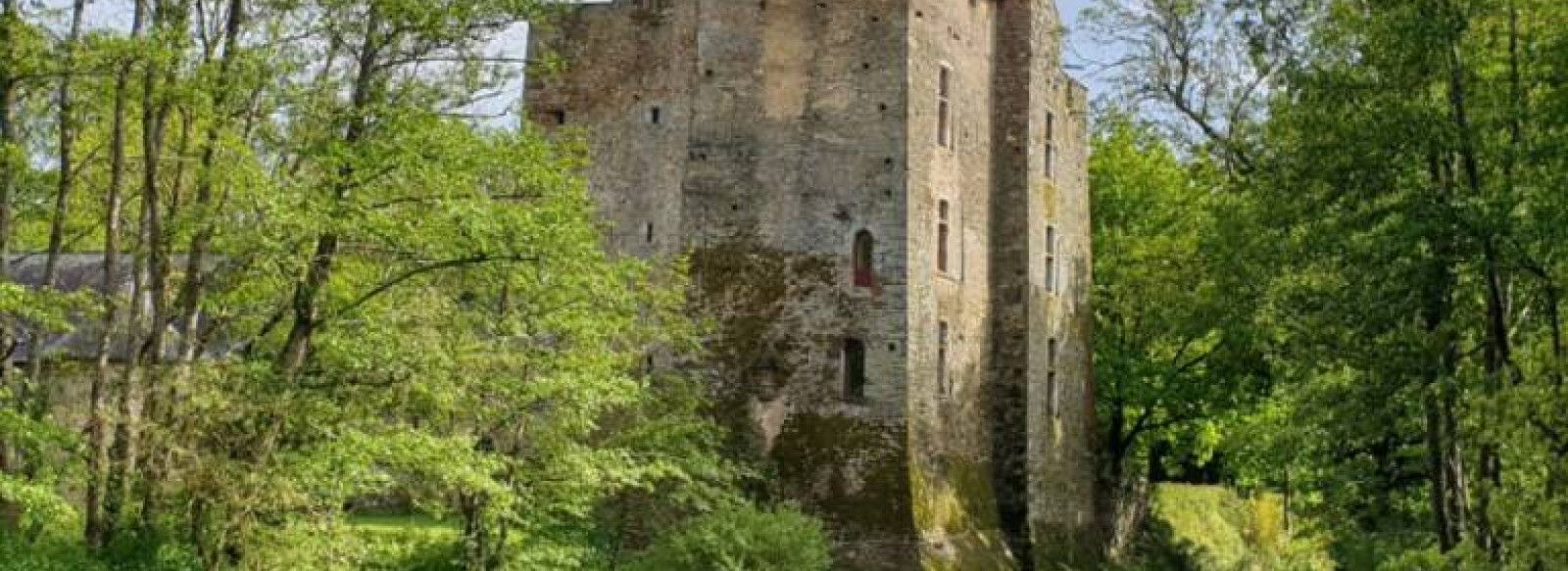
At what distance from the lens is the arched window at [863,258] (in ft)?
93.8

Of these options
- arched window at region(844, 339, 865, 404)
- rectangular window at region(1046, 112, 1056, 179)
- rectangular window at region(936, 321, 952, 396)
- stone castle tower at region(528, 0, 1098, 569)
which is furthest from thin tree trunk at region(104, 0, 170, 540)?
rectangular window at region(1046, 112, 1056, 179)

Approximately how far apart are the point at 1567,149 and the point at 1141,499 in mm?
23449

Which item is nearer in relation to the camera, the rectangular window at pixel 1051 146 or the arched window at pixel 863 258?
the arched window at pixel 863 258

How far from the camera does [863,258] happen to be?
94.5ft

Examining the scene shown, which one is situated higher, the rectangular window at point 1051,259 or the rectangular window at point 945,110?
the rectangular window at point 945,110

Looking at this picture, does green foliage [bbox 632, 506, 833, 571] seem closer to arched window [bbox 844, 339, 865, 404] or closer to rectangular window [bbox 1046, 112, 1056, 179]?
arched window [bbox 844, 339, 865, 404]

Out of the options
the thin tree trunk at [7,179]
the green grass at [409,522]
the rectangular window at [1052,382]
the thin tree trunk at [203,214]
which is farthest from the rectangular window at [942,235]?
the thin tree trunk at [7,179]

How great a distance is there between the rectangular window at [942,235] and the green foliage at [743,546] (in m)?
7.24

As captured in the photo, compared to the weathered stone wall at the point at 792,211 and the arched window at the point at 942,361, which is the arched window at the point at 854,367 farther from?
the arched window at the point at 942,361

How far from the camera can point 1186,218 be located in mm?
39125

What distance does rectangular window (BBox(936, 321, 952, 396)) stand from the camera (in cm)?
2959

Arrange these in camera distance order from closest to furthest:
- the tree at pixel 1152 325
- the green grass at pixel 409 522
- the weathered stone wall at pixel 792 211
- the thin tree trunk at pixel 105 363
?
the thin tree trunk at pixel 105 363 < the green grass at pixel 409 522 < the weathered stone wall at pixel 792 211 < the tree at pixel 1152 325

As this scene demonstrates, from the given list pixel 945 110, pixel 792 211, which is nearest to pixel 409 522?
pixel 792 211

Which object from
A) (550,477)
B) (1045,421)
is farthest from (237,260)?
(1045,421)
